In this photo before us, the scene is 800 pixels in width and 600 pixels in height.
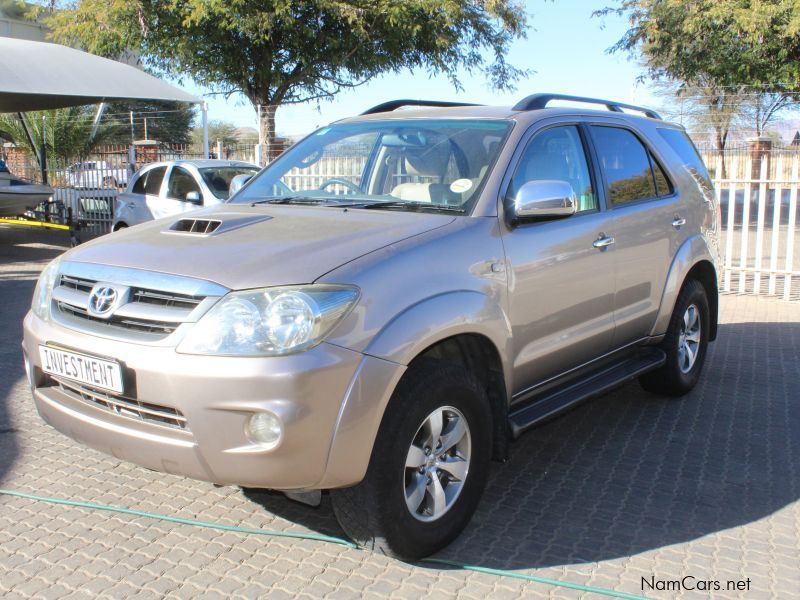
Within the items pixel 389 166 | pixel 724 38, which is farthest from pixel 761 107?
pixel 389 166

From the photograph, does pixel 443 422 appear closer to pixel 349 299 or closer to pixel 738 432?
pixel 349 299

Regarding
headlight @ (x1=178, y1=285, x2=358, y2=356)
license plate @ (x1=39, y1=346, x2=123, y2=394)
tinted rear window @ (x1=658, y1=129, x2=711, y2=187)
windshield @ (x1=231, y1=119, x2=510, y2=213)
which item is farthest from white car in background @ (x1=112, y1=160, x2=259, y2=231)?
headlight @ (x1=178, y1=285, x2=358, y2=356)

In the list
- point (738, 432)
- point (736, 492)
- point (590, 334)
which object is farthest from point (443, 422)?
point (738, 432)

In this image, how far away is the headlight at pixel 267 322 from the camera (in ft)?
9.05

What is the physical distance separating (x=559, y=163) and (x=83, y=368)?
261 centimetres

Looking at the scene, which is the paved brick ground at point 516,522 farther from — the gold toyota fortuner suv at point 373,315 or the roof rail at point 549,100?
the roof rail at point 549,100

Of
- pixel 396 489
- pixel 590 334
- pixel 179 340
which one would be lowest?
pixel 396 489

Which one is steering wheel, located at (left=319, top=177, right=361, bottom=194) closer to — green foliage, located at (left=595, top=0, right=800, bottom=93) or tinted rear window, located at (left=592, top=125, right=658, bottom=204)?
tinted rear window, located at (left=592, top=125, right=658, bottom=204)

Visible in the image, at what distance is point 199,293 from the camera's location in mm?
2865

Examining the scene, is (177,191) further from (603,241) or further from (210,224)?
(603,241)

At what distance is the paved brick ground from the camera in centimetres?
315

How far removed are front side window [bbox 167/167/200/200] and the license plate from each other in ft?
28.2

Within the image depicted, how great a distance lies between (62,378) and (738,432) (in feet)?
12.9

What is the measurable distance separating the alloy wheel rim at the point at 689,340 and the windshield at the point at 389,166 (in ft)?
7.49
